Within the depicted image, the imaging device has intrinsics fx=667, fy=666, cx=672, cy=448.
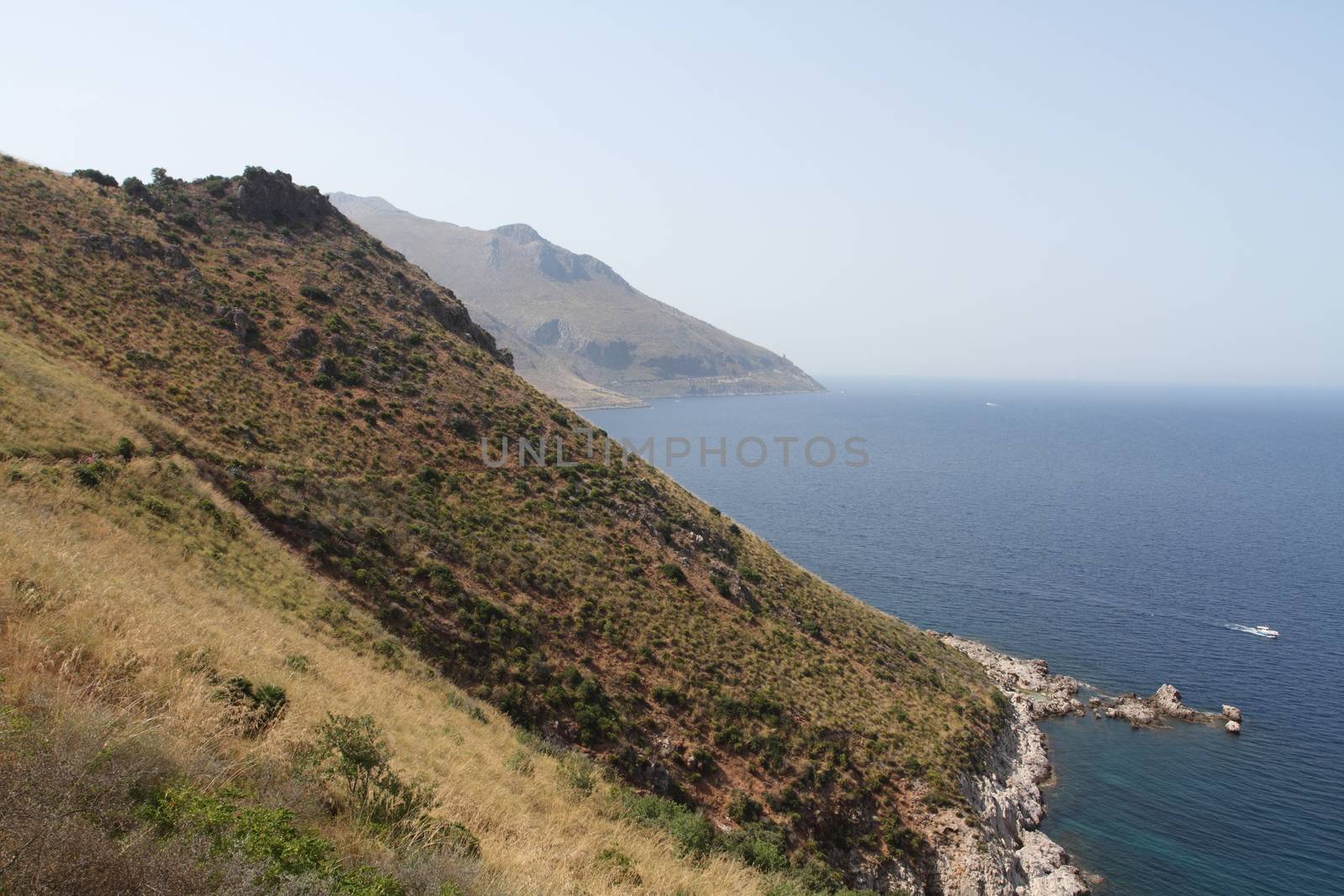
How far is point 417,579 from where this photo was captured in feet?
107

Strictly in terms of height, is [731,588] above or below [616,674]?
above

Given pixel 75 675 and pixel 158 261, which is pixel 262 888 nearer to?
pixel 75 675

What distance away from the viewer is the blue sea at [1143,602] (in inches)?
1554

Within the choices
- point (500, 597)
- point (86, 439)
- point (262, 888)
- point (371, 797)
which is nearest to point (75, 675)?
point (371, 797)

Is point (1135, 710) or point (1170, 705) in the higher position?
point (1170, 705)

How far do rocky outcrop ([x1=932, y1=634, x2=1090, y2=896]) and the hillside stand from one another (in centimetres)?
117

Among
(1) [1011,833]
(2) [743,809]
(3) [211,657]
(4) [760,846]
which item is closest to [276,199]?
(3) [211,657]

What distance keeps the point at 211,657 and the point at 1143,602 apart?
289 feet

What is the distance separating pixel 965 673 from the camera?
50562mm

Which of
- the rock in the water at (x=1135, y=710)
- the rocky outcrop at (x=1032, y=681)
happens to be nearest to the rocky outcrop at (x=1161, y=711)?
the rock in the water at (x=1135, y=710)

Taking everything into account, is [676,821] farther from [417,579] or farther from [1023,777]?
[1023,777]

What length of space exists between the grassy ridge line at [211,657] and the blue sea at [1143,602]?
3547 cm

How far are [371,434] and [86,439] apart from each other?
1646 cm

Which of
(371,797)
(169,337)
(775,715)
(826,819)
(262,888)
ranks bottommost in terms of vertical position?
(826,819)
